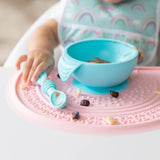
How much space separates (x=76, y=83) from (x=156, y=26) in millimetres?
533

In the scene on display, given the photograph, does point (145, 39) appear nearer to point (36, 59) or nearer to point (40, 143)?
point (36, 59)

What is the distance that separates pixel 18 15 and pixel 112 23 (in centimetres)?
129

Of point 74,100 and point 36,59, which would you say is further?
point 36,59

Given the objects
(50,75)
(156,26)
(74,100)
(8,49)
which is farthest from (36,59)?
(8,49)

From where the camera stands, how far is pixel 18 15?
80.2 inches

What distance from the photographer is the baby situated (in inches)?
36.7

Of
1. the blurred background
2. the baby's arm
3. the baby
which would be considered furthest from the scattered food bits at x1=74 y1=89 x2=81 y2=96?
the blurred background

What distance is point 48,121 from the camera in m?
0.44

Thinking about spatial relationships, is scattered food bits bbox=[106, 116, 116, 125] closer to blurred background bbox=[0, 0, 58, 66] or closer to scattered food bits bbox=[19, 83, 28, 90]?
scattered food bits bbox=[19, 83, 28, 90]

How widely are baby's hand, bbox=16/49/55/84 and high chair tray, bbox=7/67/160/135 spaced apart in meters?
0.03

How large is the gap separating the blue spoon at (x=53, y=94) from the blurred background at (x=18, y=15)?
152cm

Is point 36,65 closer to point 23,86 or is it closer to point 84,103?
point 23,86

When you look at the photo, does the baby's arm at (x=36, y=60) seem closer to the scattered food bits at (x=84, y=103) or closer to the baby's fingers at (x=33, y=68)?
the baby's fingers at (x=33, y=68)

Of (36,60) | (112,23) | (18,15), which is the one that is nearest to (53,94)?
Answer: (36,60)
